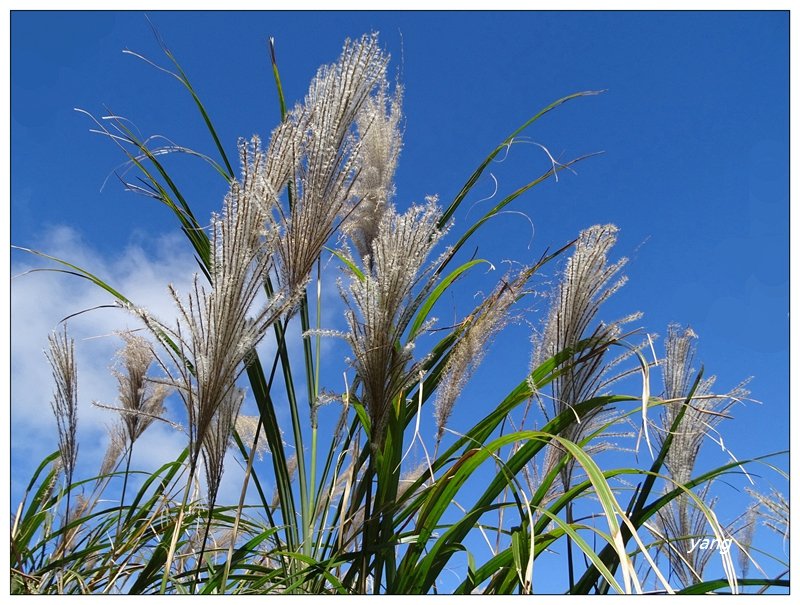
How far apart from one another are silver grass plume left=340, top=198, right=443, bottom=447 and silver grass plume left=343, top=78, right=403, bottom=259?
1.71 feet

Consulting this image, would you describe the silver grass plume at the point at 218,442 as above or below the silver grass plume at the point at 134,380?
below

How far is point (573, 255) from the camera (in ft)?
4.98

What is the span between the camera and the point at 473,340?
187 centimetres

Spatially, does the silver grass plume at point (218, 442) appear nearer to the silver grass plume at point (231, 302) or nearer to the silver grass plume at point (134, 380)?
the silver grass plume at point (231, 302)

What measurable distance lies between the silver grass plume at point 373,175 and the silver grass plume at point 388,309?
0.52 m

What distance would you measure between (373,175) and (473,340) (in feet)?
1.94

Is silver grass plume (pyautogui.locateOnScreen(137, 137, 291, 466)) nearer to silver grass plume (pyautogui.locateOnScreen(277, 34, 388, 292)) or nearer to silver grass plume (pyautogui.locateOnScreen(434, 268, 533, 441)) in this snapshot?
silver grass plume (pyautogui.locateOnScreen(277, 34, 388, 292))

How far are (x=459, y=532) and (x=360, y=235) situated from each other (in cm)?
92

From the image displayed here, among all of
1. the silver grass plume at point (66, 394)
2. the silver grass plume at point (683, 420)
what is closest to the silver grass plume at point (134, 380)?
the silver grass plume at point (66, 394)

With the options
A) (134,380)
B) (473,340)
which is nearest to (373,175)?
(473,340)

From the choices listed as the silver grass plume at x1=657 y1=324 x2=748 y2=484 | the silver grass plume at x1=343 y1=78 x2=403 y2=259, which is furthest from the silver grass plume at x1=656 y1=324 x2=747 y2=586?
the silver grass plume at x1=343 y1=78 x2=403 y2=259

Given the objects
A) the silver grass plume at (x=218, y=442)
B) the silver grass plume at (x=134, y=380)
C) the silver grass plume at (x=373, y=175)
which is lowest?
the silver grass plume at (x=218, y=442)

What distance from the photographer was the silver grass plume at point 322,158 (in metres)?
1.39

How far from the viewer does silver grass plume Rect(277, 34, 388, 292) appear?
1.39m
